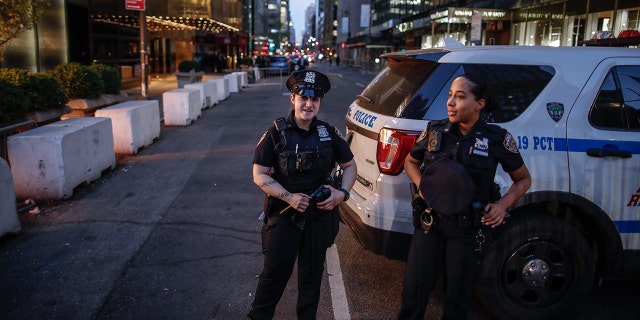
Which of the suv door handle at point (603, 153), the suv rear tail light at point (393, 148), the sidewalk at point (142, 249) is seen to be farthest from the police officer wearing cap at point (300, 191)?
the suv door handle at point (603, 153)

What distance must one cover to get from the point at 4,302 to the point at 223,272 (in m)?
1.70

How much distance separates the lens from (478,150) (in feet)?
9.64

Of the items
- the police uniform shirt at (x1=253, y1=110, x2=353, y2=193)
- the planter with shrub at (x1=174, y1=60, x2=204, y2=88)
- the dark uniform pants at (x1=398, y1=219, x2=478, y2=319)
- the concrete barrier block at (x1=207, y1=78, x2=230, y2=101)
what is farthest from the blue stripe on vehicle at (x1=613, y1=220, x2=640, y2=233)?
the planter with shrub at (x1=174, y1=60, x2=204, y2=88)

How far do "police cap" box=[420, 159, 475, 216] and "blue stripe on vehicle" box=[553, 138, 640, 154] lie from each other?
1096 mm

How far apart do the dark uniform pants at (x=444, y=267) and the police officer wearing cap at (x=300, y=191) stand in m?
0.58

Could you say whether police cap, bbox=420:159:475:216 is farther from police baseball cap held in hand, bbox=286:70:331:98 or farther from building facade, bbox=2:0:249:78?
building facade, bbox=2:0:249:78

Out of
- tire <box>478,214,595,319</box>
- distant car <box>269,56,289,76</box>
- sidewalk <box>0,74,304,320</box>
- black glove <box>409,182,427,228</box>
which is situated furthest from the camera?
distant car <box>269,56,289,76</box>

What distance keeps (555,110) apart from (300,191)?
1882mm

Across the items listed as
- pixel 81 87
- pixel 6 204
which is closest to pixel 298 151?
pixel 6 204

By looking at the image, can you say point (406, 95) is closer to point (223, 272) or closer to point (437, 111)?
point (437, 111)

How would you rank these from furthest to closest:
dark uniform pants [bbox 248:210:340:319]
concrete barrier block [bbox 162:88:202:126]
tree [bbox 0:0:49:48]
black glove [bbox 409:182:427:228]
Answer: concrete barrier block [bbox 162:88:202:126] → tree [bbox 0:0:49:48] → dark uniform pants [bbox 248:210:340:319] → black glove [bbox 409:182:427:228]

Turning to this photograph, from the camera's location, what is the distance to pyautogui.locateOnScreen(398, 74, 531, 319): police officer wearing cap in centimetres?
292

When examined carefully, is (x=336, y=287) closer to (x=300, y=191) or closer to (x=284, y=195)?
(x=300, y=191)

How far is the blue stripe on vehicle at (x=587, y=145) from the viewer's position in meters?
3.55
